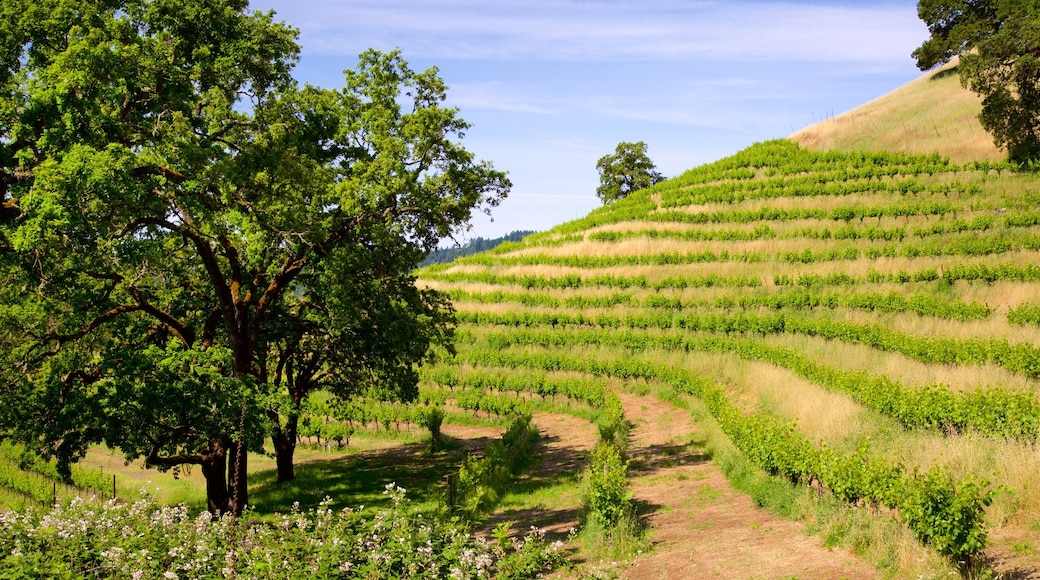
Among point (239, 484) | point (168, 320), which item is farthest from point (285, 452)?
point (168, 320)

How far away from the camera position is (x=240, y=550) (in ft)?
33.3

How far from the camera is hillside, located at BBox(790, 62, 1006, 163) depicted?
55438mm

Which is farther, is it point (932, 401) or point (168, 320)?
point (168, 320)

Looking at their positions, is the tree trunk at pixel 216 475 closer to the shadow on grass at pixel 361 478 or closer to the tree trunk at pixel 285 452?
the shadow on grass at pixel 361 478

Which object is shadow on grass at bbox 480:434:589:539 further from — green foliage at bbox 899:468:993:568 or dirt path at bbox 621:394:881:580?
green foliage at bbox 899:468:993:568

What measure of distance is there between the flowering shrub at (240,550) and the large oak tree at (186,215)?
5.44m

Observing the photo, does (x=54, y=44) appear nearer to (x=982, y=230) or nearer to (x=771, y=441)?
(x=771, y=441)

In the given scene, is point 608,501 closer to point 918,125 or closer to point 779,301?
point 779,301

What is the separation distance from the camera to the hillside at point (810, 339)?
12.5 m

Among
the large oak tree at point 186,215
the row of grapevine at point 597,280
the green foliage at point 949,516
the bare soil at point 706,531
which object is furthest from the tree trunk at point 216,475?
the row of grapevine at point 597,280

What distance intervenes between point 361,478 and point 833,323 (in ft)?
74.9

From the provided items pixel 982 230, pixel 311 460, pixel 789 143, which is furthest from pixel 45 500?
pixel 789 143

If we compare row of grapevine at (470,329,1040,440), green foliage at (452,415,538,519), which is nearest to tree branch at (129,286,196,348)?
green foliage at (452,415,538,519)

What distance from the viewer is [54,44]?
1644 cm
